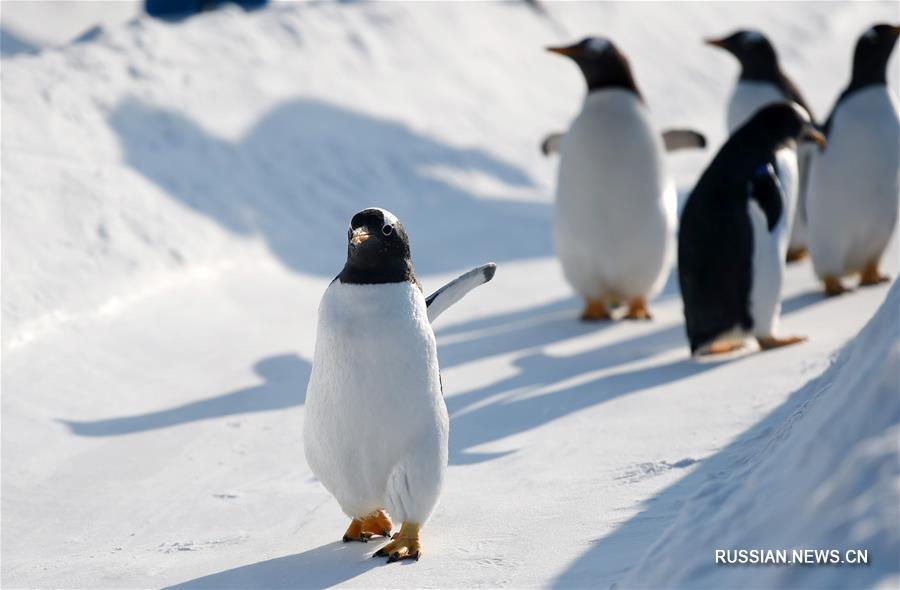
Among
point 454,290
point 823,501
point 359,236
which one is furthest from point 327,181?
point 823,501

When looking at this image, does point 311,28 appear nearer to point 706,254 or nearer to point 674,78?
point 674,78

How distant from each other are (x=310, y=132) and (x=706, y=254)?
419 cm

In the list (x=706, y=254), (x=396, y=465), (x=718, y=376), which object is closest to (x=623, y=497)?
(x=396, y=465)

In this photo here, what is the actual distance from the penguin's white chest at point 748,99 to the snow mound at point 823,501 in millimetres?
5001

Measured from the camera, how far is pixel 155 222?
655 cm

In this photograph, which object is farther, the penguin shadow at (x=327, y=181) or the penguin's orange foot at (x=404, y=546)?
the penguin shadow at (x=327, y=181)

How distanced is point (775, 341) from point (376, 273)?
2.68m

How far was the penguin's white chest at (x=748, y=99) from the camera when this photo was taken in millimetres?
7352

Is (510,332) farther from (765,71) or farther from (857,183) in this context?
(765,71)

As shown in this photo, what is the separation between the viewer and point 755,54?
7.45 meters

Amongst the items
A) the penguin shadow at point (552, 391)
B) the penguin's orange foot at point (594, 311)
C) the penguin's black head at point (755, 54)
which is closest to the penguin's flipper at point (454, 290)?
the penguin shadow at point (552, 391)

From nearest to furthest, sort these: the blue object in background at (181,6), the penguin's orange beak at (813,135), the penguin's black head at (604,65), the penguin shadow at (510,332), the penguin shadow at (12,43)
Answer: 1. the penguin's orange beak at (813,135)
2. the penguin shadow at (510,332)
3. the penguin's black head at (604,65)
4. the blue object in background at (181,6)
5. the penguin shadow at (12,43)

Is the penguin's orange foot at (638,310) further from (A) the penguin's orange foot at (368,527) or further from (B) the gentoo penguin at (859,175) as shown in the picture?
(A) the penguin's orange foot at (368,527)

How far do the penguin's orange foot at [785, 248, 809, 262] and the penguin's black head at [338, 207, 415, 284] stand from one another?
4.85 m
